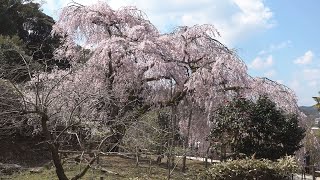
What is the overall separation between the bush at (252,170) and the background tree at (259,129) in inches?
58.3

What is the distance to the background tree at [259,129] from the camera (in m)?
12.3

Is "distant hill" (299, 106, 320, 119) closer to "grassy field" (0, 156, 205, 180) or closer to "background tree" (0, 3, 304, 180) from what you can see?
"background tree" (0, 3, 304, 180)

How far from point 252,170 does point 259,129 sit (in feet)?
6.68

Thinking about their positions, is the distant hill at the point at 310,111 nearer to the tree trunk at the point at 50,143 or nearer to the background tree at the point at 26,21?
the tree trunk at the point at 50,143

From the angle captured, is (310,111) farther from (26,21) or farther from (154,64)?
(26,21)

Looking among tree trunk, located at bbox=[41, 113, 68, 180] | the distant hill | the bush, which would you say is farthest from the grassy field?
the distant hill

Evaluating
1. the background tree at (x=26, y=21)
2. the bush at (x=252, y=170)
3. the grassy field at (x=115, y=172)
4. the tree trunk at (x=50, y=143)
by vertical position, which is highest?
the background tree at (x=26, y=21)

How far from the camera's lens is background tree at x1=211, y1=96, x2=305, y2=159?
12266 millimetres

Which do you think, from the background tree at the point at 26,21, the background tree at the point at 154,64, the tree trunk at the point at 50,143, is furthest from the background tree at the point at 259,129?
the background tree at the point at 26,21

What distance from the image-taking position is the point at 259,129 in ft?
40.2

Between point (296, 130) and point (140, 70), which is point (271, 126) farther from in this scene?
point (140, 70)

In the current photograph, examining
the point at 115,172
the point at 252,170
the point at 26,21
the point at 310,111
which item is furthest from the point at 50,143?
the point at 26,21

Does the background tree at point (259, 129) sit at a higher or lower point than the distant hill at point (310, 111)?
lower

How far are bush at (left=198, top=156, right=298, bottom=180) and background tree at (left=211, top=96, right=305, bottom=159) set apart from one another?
1.48 meters
